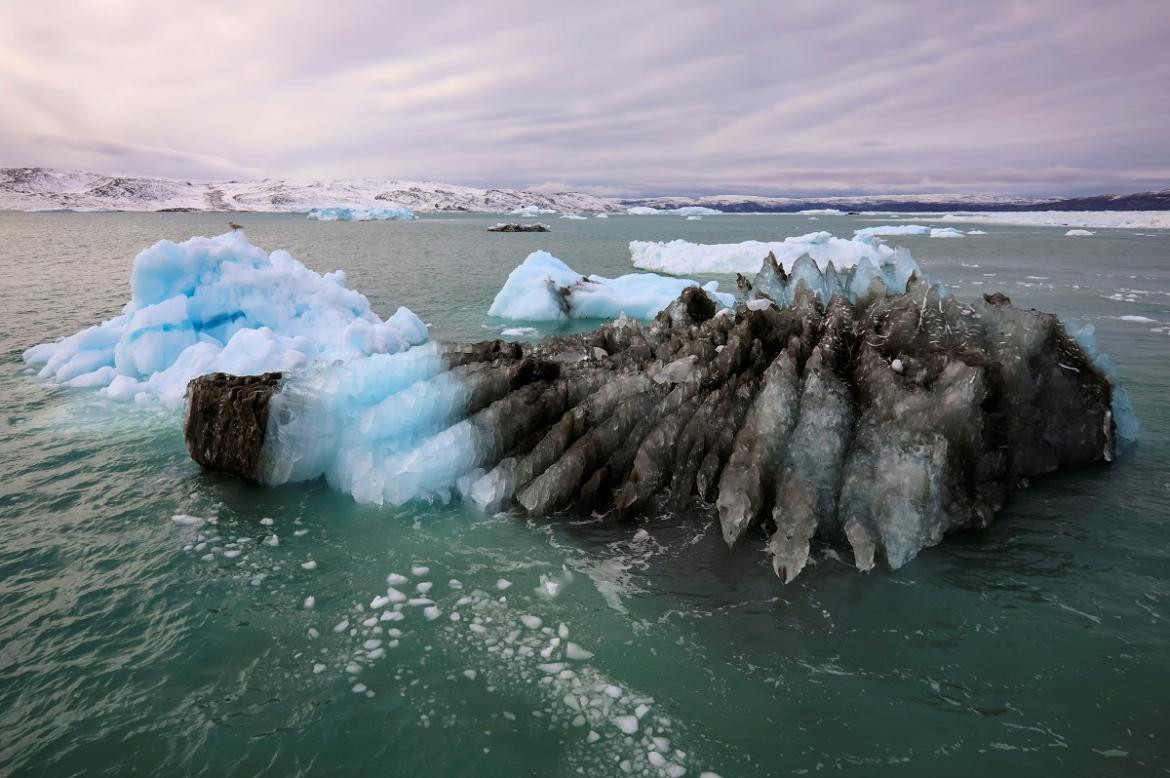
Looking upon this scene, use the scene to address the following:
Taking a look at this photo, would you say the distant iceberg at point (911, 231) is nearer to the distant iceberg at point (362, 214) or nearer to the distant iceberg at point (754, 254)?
the distant iceberg at point (754, 254)

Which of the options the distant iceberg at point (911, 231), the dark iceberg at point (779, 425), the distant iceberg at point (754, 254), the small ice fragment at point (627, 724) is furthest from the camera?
the distant iceberg at point (911, 231)

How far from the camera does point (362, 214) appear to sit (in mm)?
136875

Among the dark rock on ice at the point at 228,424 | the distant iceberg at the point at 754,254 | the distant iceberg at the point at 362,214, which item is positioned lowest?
the dark rock on ice at the point at 228,424

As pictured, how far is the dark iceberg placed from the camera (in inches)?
301

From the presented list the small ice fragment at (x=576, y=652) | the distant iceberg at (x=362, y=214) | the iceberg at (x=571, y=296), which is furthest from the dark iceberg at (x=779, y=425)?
the distant iceberg at (x=362, y=214)

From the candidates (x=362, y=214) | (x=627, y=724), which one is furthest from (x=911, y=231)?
(x=362, y=214)

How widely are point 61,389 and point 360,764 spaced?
45.3 feet

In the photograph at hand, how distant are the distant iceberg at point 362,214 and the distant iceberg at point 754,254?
10343 centimetres

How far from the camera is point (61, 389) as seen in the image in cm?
1359

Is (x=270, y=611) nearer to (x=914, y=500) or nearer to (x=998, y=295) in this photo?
(x=914, y=500)

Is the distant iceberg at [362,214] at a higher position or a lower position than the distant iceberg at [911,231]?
higher

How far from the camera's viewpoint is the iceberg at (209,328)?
13922 mm

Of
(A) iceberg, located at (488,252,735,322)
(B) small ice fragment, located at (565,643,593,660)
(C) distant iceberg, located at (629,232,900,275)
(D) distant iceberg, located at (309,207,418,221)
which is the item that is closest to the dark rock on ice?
(B) small ice fragment, located at (565,643,593,660)

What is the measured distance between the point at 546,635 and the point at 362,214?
146 meters
